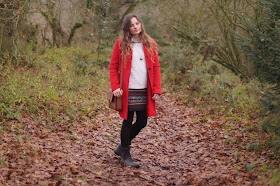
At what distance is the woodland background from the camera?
5043mm

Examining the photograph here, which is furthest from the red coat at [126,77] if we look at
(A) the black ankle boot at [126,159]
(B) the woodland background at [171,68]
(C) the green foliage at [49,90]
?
(C) the green foliage at [49,90]

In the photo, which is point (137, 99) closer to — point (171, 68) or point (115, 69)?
point (115, 69)

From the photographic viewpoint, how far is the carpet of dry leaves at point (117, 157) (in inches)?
141

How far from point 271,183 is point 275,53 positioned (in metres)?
2.88

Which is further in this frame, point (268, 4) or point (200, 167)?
point (268, 4)

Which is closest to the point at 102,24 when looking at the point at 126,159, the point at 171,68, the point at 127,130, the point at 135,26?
the point at 171,68

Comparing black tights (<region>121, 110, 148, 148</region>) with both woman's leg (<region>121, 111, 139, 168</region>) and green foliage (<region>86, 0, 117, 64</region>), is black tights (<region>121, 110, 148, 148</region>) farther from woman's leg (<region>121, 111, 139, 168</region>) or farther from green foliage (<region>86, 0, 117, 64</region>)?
green foliage (<region>86, 0, 117, 64</region>)

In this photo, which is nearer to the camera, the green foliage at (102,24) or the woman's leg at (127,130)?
the woman's leg at (127,130)

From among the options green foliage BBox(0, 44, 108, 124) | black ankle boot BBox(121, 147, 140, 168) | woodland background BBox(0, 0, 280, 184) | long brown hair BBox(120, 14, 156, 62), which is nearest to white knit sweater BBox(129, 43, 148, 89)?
long brown hair BBox(120, 14, 156, 62)

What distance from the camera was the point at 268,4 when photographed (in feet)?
16.3

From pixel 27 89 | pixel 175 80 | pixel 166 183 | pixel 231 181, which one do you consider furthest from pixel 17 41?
pixel 231 181

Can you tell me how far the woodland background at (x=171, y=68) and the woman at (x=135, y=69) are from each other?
184cm

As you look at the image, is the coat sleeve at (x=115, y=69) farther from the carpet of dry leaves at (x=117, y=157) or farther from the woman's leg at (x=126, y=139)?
the carpet of dry leaves at (x=117, y=157)

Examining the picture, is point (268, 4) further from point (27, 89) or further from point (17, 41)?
point (17, 41)
